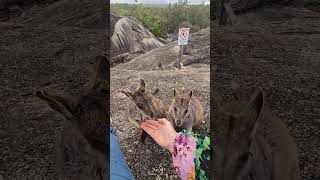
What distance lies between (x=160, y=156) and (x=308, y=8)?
68 cm

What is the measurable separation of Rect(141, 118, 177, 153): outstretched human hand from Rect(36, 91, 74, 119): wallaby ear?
16.0 inches

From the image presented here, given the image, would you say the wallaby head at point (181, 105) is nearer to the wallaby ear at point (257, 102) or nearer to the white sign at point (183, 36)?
the white sign at point (183, 36)

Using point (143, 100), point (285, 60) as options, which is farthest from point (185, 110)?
point (285, 60)

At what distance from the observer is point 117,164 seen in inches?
54.6

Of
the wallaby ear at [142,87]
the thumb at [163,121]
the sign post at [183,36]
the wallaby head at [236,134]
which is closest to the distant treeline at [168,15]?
the sign post at [183,36]

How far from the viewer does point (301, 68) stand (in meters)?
1.35

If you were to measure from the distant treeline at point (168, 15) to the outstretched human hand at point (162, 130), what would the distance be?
0.99ft

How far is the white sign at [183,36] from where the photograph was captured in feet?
4.60

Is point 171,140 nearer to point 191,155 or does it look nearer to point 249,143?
point 191,155

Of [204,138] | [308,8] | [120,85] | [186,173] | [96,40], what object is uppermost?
[308,8]

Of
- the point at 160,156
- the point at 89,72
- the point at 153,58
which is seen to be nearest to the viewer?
the point at 89,72

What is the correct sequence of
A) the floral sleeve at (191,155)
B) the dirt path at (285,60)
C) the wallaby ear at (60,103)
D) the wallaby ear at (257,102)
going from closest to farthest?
the wallaby ear at (257,102), the wallaby ear at (60,103), the dirt path at (285,60), the floral sleeve at (191,155)

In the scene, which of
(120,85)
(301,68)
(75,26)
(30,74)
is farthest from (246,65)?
(30,74)

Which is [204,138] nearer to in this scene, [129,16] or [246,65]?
[246,65]
